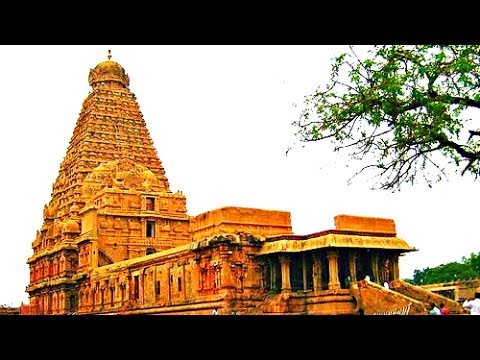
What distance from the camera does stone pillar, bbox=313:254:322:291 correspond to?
30594mm

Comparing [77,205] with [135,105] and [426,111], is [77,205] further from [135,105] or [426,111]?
[426,111]

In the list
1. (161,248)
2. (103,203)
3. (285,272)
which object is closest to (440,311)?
(285,272)

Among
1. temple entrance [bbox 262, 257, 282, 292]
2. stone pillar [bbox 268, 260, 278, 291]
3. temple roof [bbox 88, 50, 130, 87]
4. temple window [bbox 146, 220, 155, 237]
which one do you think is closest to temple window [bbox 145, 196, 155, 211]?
temple window [bbox 146, 220, 155, 237]

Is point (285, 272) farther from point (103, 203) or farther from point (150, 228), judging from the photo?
point (103, 203)

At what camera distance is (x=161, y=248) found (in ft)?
164

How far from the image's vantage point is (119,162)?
52.1 m

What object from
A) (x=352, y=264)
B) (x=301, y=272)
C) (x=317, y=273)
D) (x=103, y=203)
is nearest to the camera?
(x=317, y=273)

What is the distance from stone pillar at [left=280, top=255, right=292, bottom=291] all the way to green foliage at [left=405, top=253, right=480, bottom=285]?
28.7 metres

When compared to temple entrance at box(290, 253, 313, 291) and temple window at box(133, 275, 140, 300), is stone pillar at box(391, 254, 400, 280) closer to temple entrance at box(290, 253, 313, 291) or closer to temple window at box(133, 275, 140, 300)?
temple entrance at box(290, 253, 313, 291)

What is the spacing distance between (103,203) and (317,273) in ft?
73.6

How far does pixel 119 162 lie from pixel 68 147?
30.1 ft
